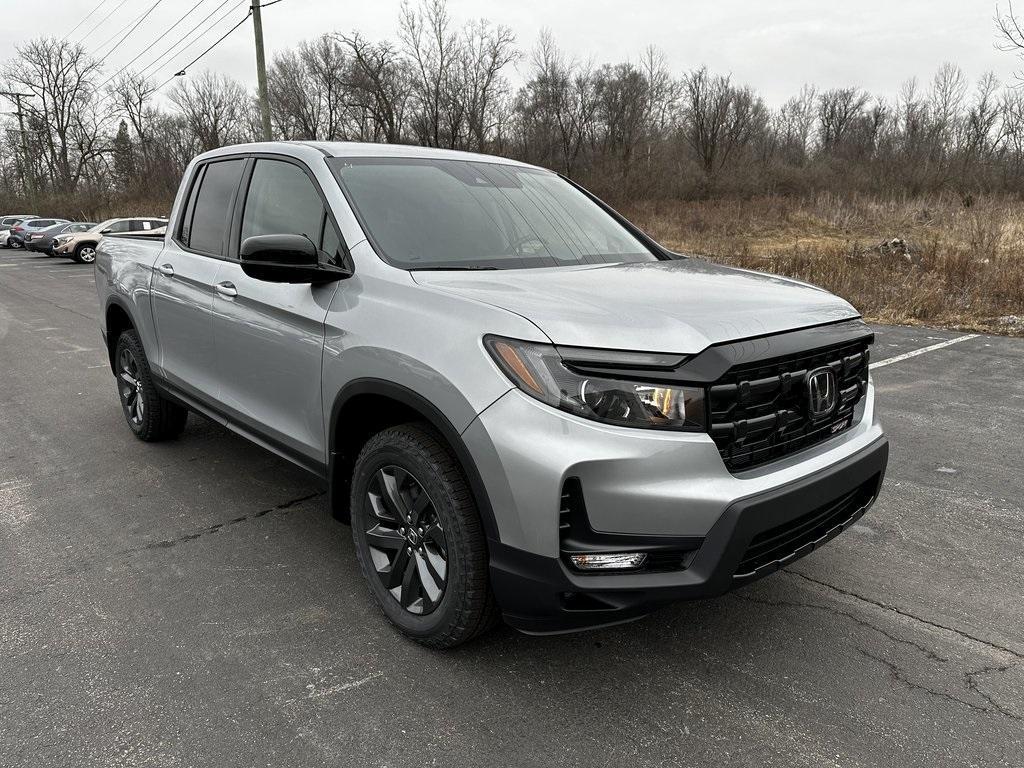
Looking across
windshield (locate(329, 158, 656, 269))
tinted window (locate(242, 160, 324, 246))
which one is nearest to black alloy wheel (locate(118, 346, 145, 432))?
tinted window (locate(242, 160, 324, 246))

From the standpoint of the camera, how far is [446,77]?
136 ft

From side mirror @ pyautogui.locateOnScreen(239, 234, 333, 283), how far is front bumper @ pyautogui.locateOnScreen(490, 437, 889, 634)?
134 centimetres

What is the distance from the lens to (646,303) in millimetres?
2385

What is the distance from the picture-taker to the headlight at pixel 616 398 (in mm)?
2113

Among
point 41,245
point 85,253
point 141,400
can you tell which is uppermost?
point 41,245

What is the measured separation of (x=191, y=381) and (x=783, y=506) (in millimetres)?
3248

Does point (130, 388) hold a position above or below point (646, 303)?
below

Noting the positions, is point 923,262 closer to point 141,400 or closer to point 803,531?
point 803,531

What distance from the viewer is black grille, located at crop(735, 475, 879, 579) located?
2230mm

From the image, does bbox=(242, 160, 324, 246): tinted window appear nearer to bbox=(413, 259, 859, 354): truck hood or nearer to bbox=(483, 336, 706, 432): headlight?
bbox=(413, 259, 859, 354): truck hood

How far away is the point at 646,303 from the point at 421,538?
113 centimetres

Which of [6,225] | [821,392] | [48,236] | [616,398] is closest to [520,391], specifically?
[616,398]

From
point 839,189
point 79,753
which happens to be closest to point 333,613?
point 79,753

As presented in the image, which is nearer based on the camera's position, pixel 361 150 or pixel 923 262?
pixel 361 150
